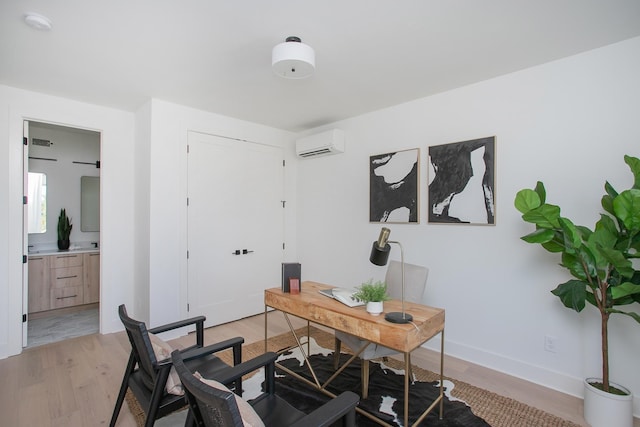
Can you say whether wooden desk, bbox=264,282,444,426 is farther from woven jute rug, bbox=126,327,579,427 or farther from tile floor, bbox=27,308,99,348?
tile floor, bbox=27,308,99,348

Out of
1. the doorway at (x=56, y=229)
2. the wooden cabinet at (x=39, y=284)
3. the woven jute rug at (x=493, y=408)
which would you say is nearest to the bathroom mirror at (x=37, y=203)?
the doorway at (x=56, y=229)

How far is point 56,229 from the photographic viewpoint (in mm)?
4746

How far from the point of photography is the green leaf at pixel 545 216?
2.05 m

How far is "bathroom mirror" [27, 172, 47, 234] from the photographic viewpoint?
4.52 metres

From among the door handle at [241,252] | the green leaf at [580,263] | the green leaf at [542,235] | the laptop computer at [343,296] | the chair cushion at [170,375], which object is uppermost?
the green leaf at [542,235]

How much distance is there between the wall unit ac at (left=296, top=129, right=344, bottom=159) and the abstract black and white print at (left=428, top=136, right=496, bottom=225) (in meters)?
1.27

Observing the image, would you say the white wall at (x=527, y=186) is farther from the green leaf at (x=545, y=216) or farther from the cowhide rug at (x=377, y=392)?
the cowhide rug at (x=377, y=392)

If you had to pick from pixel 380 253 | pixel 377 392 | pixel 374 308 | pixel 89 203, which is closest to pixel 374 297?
pixel 374 308

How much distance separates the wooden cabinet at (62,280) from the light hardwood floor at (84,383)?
1286 mm

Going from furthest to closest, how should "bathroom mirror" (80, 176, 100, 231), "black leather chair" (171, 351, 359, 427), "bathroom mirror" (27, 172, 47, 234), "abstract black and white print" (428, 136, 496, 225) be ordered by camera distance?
"bathroom mirror" (80, 176, 100, 231), "bathroom mirror" (27, 172, 47, 234), "abstract black and white print" (428, 136, 496, 225), "black leather chair" (171, 351, 359, 427)

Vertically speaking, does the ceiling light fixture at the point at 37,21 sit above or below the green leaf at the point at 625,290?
above

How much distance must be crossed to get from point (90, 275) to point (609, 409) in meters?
5.88

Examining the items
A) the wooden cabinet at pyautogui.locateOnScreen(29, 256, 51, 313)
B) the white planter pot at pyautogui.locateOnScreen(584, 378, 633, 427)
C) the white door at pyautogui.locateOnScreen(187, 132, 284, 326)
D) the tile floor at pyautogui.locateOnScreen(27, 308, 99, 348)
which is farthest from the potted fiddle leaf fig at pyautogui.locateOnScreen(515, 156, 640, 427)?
the wooden cabinet at pyautogui.locateOnScreen(29, 256, 51, 313)

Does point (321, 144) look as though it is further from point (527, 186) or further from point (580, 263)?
point (580, 263)
